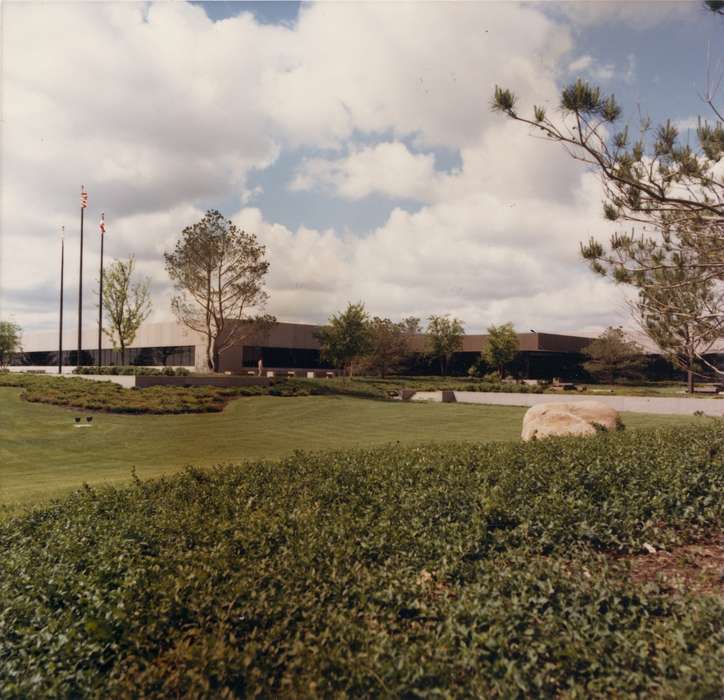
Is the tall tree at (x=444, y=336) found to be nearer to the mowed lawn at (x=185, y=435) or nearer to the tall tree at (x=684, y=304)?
the mowed lawn at (x=185, y=435)

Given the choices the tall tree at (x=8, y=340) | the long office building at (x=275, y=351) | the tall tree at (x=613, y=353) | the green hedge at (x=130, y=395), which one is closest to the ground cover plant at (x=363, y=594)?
the green hedge at (x=130, y=395)

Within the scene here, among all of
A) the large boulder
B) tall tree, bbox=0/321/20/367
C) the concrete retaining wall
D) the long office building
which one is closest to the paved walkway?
the concrete retaining wall

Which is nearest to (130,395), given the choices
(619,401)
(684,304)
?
(684,304)

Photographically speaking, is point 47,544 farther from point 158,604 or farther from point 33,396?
point 33,396

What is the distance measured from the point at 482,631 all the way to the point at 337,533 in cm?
152

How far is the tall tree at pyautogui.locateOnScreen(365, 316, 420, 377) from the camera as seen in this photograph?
4356 centimetres

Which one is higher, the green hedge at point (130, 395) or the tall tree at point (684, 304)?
the tall tree at point (684, 304)

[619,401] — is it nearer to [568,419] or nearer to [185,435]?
[568,419]

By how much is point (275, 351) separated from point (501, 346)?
1723 cm

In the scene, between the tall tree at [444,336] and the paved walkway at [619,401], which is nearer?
the paved walkway at [619,401]

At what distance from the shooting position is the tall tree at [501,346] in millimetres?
45188

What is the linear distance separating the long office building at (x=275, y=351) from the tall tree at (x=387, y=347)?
243 cm

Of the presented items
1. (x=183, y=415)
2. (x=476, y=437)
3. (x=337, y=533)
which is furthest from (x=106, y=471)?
(x=476, y=437)

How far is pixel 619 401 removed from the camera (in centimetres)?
2664
